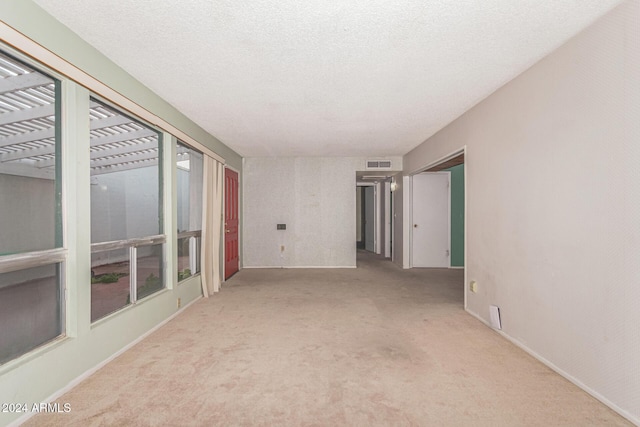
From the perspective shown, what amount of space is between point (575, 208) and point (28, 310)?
6587mm

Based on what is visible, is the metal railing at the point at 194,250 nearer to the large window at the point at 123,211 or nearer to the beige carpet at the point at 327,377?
the large window at the point at 123,211

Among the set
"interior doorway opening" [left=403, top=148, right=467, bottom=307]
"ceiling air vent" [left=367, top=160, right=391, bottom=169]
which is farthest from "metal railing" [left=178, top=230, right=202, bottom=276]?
"interior doorway opening" [left=403, top=148, right=467, bottom=307]

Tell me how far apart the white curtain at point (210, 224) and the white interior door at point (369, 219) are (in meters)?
5.84

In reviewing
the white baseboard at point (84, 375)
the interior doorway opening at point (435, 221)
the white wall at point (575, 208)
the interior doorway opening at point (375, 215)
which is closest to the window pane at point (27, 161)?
the white baseboard at point (84, 375)

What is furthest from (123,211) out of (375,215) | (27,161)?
(375,215)

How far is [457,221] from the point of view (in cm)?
657

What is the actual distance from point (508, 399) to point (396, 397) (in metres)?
0.74

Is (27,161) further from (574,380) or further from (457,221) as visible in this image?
(457,221)

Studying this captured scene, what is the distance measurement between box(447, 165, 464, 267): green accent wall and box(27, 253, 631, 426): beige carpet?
3207 millimetres

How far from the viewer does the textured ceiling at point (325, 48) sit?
1.79 meters

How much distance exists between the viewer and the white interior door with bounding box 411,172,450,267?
6.44 m

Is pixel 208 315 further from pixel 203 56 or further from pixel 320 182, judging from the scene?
pixel 320 182

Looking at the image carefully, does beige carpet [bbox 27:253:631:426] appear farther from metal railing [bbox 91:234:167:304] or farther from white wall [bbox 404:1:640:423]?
metal railing [bbox 91:234:167:304]

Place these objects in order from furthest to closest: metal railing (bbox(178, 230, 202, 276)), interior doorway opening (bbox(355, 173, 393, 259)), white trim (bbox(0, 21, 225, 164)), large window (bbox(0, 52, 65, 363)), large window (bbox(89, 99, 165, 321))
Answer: interior doorway opening (bbox(355, 173, 393, 259)), metal railing (bbox(178, 230, 202, 276)), large window (bbox(89, 99, 165, 321)), large window (bbox(0, 52, 65, 363)), white trim (bbox(0, 21, 225, 164))
